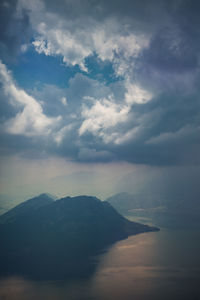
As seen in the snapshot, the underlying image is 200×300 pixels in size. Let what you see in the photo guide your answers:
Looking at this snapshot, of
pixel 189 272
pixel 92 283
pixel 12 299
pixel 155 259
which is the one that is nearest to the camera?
pixel 12 299

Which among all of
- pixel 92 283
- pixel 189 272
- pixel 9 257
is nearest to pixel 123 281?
pixel 92 283

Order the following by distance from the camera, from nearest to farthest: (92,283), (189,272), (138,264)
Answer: (92,283) → (189,272) → (138,264)

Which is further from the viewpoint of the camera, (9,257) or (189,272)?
(9,257)

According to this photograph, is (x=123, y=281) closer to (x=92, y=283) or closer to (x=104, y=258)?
(x=92, y=283)

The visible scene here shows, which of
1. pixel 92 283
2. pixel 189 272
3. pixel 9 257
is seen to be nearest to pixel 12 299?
pixel 92 283

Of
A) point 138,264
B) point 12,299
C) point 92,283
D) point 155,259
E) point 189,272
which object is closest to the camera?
point 12,299

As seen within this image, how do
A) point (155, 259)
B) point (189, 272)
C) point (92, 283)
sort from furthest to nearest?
1. point (155, 259)
2. point (189, 272)
3. point (92, 283)

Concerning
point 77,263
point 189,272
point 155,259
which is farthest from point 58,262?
point 189,272

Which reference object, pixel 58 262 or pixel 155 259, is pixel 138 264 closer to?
pixel 155 259

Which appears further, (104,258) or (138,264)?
(104,258)
